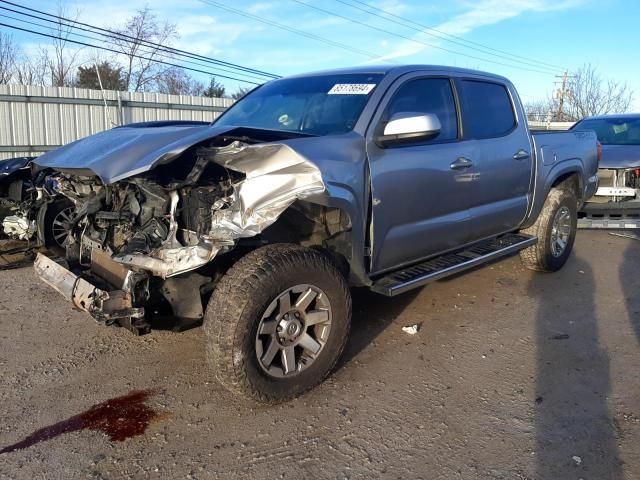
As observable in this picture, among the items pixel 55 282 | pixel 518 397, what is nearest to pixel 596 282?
pixel 518 397

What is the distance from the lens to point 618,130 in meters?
9.19

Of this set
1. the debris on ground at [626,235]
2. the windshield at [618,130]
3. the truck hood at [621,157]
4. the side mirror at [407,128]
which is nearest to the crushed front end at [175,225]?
the side mirror at [407,128]

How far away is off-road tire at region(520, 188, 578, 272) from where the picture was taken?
5820mm

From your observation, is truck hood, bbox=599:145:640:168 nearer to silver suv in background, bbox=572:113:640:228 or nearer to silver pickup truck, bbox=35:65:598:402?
silver suv in background, bbox=572:113:640:228

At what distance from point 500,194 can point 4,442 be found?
13.3 feet

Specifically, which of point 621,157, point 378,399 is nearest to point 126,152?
point 378,399

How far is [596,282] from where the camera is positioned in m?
5.96

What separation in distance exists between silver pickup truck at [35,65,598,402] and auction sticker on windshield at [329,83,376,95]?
0.05 ft

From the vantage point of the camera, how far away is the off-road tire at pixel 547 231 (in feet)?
19.1

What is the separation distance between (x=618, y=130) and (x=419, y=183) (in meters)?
6.93

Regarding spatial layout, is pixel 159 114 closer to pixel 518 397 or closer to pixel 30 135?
pixel 30 135

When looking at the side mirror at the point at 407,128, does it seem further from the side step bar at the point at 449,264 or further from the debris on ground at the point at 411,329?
the debris on ground at the point at 411,329

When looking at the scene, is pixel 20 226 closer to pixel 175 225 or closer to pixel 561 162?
pixel 175 225

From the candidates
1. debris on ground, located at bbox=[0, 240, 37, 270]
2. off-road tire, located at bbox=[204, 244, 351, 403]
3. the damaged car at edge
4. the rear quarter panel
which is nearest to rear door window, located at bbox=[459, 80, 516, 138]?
the rear quarter panel
